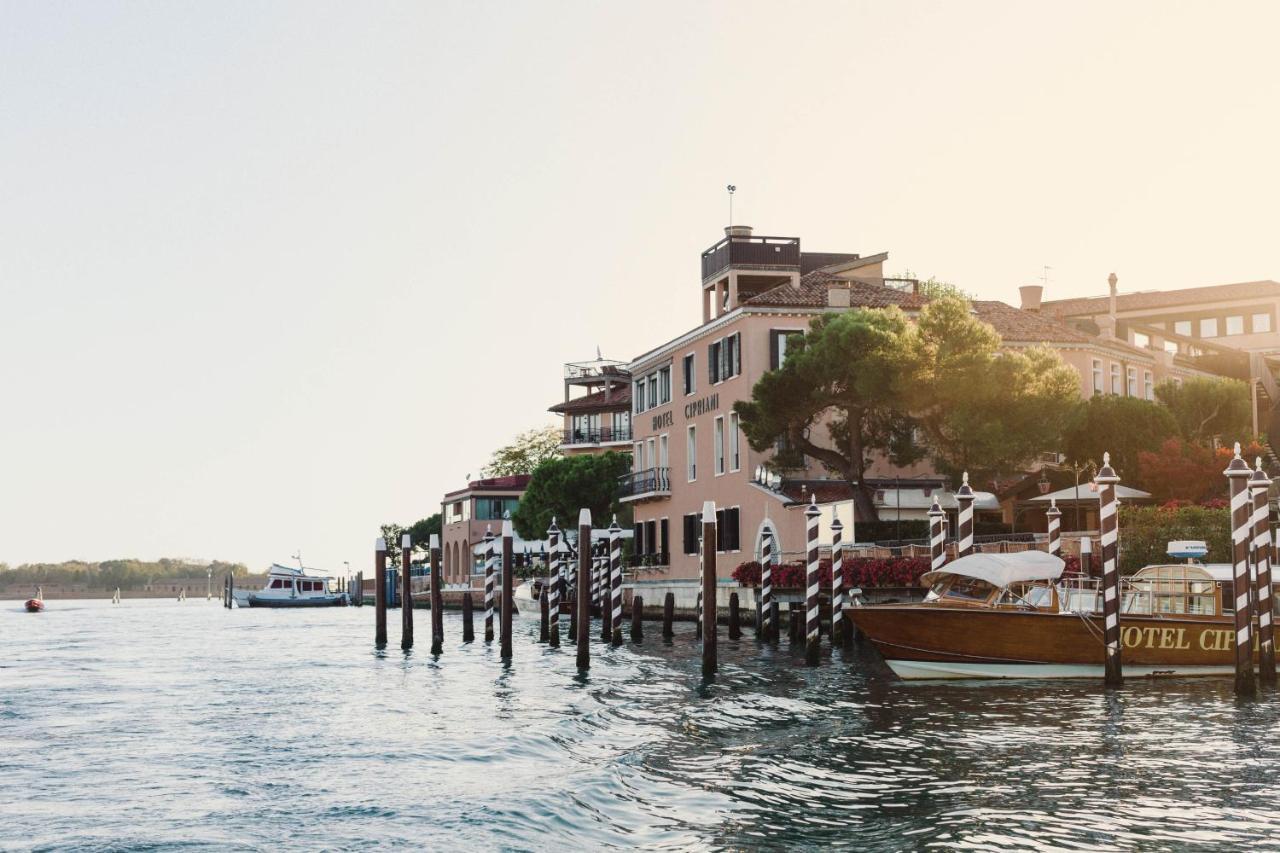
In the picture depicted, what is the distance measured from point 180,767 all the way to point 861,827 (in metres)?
8.02

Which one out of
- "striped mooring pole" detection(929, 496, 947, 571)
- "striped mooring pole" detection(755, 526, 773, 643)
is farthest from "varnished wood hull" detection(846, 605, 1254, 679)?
"striped mooring pole" detection(755, 526, 773, 643)

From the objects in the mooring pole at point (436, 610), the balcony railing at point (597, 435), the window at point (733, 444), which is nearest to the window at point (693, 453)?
the window at point (733, 444)

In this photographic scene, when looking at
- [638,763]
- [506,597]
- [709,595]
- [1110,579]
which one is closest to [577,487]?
[506,597]

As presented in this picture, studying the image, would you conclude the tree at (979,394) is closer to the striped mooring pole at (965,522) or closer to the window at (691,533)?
the window at (691,533)

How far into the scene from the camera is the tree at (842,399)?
139 ft

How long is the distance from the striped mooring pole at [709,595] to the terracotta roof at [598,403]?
177 feet

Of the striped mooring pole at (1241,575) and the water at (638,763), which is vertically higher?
the striped mooring pole at (1241,575)

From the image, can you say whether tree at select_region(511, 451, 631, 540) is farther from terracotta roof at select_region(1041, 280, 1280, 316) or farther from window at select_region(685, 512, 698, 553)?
terracotta roof at select_region(1041, 280, 1280, 316)

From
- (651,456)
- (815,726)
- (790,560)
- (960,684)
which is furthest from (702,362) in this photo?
(815,726)

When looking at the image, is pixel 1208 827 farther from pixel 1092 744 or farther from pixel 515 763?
pixel 515 763

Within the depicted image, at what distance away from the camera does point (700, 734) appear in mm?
18438

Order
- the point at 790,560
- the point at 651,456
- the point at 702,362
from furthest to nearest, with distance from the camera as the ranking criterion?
the point at 651,456 < the point at 702,362 < the point at 790,560

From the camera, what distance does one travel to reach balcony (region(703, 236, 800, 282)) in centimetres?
5322

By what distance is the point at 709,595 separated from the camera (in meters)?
Answer: 26.2
